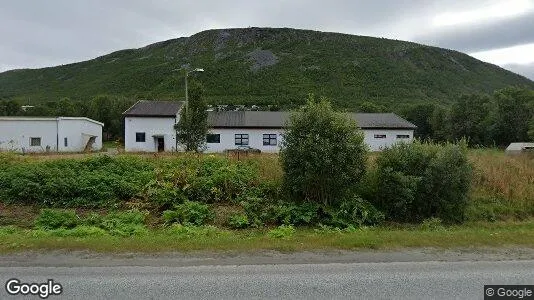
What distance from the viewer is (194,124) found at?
27219 millimetres

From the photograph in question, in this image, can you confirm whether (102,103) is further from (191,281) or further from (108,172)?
(191,281)

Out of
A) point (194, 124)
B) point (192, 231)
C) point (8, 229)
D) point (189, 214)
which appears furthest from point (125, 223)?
point (194, 124)

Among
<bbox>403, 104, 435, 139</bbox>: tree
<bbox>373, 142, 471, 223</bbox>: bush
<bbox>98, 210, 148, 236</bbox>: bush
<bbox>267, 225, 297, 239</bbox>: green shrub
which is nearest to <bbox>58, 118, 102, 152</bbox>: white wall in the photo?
<bbox>98, 210, 148, 236</bbox>: bush

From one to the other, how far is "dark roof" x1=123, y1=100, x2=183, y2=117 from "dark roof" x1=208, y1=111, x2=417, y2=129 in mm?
4496

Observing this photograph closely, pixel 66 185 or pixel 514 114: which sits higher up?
pixel 514 114

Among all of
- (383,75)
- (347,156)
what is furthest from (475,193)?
(383,75)

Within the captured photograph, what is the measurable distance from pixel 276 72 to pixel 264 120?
257 ft

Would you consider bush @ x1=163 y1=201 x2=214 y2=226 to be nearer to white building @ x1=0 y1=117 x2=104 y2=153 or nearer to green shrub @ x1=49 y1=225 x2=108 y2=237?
green shrub @ x1=49 y1=225 x2=108 y2=237

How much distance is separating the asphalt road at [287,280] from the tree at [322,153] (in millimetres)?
5324

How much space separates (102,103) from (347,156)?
73110mm

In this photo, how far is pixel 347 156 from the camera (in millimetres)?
12047

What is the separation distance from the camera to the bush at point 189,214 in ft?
37.7

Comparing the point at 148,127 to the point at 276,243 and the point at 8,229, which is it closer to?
the point at 8,229

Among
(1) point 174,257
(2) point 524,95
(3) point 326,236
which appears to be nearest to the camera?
(1) point 174,257
